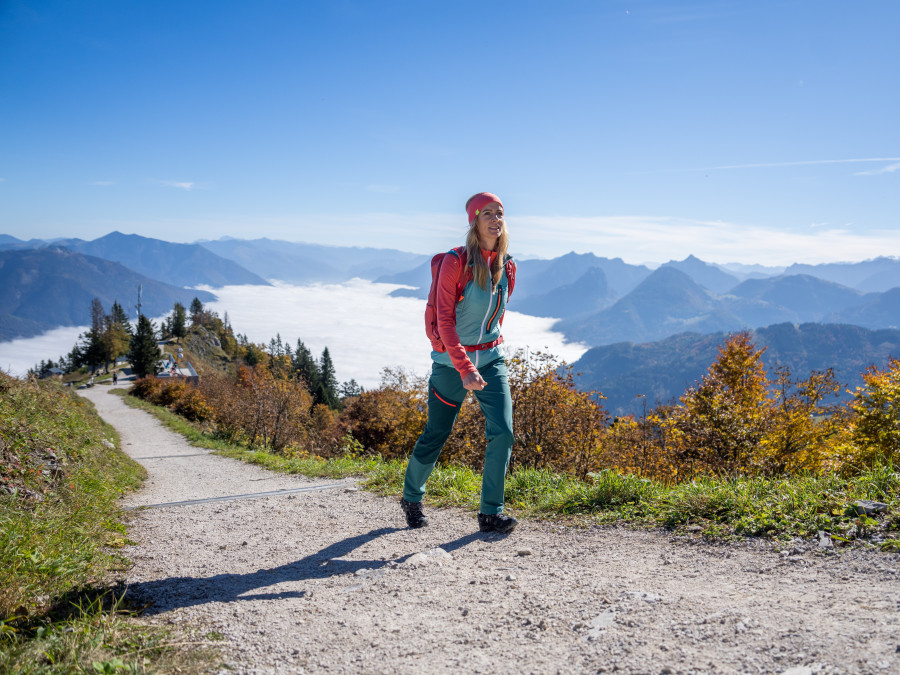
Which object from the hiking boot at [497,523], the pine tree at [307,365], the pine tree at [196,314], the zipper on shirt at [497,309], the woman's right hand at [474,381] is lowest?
the pine tree at [307,365]

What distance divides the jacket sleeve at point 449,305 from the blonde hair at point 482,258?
0.43 feet

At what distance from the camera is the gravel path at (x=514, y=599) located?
2311mm

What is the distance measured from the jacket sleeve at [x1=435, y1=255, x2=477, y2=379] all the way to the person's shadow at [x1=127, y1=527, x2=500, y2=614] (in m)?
1.55

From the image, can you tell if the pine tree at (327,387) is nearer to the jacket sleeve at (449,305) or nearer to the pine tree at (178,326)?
the pine tree at (178,326)

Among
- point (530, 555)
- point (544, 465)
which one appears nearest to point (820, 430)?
point (544, 465)

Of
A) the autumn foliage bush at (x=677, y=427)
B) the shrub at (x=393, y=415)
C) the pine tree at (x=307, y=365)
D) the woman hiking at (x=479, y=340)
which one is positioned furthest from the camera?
the pine tree at (x=307, y=365)

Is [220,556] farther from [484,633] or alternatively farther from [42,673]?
[484,633]

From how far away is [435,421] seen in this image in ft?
14.5

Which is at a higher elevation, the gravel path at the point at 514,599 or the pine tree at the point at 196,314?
the gravel path at the point at 514,599

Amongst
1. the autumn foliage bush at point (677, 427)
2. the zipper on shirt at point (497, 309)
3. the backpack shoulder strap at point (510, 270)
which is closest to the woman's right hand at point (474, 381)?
the zipper on shirt at point (497, 309)

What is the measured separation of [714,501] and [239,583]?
11.9 ft

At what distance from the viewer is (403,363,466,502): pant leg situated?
14.1 feet

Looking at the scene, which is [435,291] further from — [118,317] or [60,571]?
[118,317]

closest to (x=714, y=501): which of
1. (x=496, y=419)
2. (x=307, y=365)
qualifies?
(x=496, y=419)
